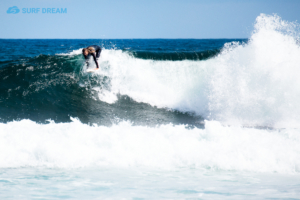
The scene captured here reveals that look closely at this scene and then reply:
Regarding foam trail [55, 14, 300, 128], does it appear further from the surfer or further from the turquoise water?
the turquoise water

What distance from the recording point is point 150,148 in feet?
18.4

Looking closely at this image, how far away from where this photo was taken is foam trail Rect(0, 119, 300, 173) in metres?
5.11

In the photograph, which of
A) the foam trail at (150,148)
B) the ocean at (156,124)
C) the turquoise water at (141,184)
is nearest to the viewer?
the turquoise water at (141,184)

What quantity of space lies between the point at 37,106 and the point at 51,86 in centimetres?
134

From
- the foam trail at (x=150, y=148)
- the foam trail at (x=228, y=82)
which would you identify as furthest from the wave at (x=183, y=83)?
the foam trail at (x=150, y=148)

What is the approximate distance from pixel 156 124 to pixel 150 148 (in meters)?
2.72

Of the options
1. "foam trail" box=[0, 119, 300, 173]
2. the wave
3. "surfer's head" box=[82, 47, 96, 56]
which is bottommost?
"foam trail" box=[0, 119, 300, 173]

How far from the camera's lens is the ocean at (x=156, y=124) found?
4.29m

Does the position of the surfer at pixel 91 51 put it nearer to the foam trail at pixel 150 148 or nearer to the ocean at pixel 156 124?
the ocean at pixel 156 124

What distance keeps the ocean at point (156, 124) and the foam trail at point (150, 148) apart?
0.07ft

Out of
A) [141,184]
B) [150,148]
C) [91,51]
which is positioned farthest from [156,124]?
[141,184]

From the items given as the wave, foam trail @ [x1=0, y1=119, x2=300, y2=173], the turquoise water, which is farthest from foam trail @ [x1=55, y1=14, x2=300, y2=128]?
the turquoise water

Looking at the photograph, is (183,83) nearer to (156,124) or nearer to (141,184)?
(156,124)

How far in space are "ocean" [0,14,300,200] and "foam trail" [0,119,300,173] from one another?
23 mm
